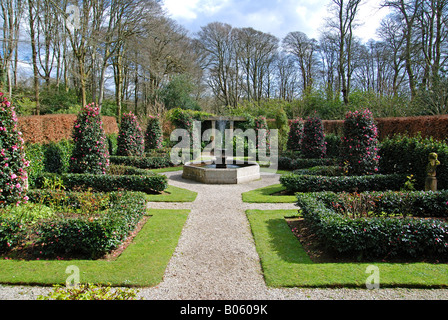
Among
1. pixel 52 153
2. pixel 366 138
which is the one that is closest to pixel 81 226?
pixel 52 153

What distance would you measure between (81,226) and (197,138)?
14.7 meters

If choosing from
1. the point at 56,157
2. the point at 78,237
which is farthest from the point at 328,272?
the point at 56,157

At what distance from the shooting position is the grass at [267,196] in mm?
8414

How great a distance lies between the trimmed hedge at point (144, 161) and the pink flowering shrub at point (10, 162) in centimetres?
631

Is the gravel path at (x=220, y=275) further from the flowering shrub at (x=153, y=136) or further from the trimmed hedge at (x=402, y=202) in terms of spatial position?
the flowering shrub at (x=153, y=136)

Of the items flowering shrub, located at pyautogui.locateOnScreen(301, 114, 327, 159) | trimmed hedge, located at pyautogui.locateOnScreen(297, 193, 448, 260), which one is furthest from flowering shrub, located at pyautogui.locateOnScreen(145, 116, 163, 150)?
trimmed hedge, located at pyautogui.locateOnScreen(297, 193, 448, 260)

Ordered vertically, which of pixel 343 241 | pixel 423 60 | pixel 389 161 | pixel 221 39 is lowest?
pixel 343 241

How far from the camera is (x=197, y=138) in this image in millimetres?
19266

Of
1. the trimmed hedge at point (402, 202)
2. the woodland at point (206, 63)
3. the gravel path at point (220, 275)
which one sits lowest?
the gravel path at point (220, 275)

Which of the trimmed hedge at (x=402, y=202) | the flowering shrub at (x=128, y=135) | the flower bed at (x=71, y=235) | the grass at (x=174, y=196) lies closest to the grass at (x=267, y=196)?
the grass at (x=174, y=196)

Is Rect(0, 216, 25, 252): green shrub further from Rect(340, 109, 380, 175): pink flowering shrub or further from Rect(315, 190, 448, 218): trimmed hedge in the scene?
Rect(340, 109, 380, 175): pink flowering shrub

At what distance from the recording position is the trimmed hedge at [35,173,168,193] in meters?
8.59
